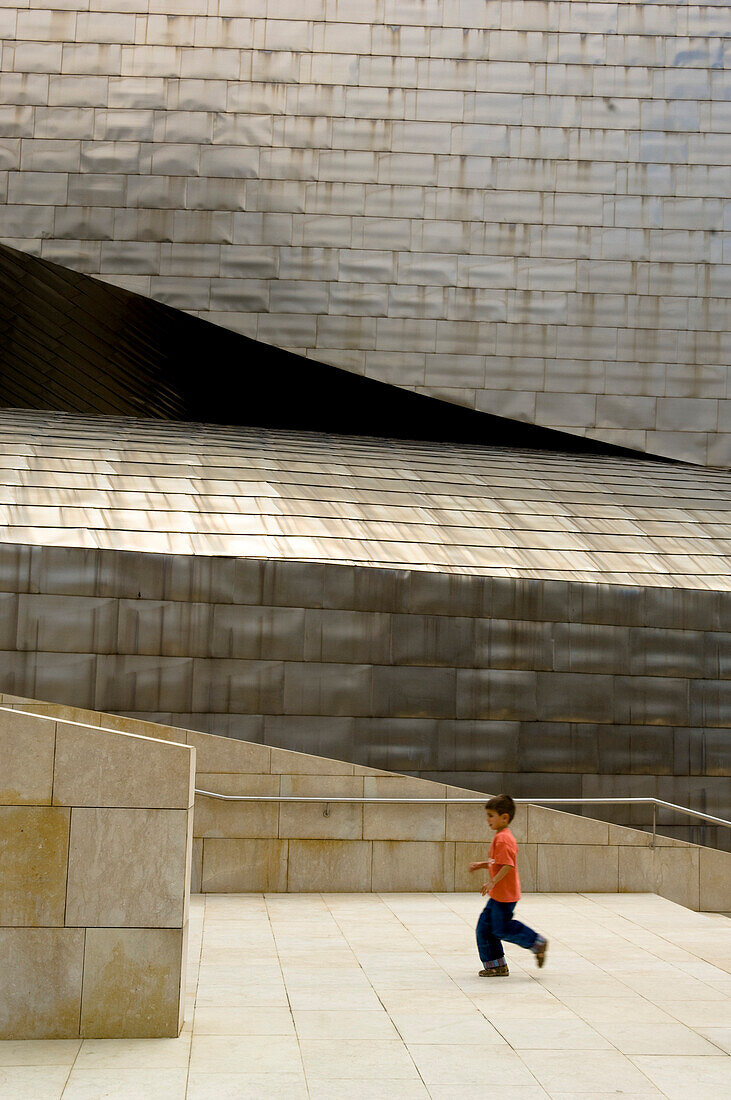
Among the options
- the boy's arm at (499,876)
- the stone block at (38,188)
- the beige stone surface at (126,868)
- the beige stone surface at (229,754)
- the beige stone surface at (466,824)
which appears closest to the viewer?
the beige stone surface at (126,868)

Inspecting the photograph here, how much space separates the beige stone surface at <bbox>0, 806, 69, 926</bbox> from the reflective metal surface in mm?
7399

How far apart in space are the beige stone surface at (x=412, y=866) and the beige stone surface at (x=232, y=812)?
4.66 ft

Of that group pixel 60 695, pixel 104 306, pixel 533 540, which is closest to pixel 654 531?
pixel 533 540

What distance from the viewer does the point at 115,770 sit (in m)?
6.88

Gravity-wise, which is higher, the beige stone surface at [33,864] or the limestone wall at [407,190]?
the limestone wall at [407,190]

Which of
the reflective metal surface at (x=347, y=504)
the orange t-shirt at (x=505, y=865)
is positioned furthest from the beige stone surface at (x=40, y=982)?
the reflective metal surface at (x=347, y=504)

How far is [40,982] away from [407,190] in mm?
17703

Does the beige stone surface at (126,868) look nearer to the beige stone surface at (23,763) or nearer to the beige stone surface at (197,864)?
the beige stone surface at (23,763)

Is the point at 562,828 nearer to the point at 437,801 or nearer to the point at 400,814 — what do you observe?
the point at 437,801

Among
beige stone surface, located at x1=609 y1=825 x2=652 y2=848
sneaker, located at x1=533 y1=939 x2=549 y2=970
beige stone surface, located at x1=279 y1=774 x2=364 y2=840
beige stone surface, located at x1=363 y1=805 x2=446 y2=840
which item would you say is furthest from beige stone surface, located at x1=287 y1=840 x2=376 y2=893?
sneaker, located at x1=533 y1=939 x2=549 y2=970

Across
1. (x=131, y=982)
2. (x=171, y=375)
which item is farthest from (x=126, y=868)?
(x=171, y=375)

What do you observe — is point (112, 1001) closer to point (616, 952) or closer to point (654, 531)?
point (616, 952)

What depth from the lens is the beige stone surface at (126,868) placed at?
6754mm

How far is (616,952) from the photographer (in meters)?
9.97
